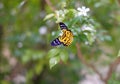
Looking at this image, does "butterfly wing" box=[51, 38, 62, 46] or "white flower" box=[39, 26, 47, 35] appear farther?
"white flower" box=[39, 26, 47, 35]

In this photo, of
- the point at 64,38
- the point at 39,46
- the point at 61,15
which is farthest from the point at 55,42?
the point at 39,46

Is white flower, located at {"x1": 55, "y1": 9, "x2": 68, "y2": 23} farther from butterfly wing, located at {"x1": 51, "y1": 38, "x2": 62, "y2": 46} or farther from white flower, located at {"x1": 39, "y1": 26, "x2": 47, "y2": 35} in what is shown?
white flower, located at {"x1": 39, "y1": 26, "x2": 47, "y2": 35}

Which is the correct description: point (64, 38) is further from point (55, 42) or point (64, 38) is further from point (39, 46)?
point (39, 46)

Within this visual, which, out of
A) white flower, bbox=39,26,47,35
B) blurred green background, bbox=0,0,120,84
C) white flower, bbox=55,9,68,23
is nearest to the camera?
white flower, bbox=55,9,68,23

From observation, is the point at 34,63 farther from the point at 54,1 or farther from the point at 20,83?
the point at 54,1

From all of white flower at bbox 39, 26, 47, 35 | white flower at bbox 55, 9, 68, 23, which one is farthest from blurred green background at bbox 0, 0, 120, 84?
white flower at bbox 55, 9, 68, 23

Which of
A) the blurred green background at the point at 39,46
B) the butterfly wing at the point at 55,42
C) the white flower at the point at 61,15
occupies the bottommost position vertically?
the butterfly wing at the point at 55,42

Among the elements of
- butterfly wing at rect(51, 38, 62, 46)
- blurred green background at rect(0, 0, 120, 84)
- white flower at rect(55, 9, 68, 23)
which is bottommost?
butterfly wing at rect(51, 38, 62, 46)

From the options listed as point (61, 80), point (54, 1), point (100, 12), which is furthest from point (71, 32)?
point (61, 80)

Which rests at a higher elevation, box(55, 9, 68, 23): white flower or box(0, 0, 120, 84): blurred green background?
box(0, 0, 120, 84): blurred green background

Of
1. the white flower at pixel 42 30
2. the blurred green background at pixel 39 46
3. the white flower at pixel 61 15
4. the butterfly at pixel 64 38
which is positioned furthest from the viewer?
the white flower at pixel 42 30

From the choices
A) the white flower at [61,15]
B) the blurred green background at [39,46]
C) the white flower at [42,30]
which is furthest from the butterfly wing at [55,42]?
the white flower at [42,30]

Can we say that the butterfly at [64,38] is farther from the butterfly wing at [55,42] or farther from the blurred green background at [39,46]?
the blurred green background at [39,46]
